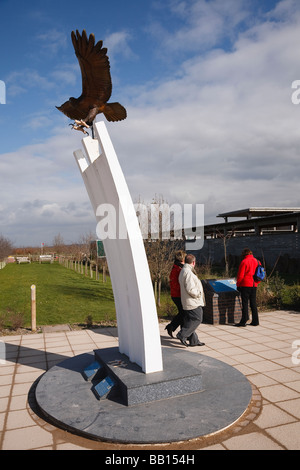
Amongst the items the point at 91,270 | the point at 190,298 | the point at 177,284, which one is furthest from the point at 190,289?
the point at 91,270

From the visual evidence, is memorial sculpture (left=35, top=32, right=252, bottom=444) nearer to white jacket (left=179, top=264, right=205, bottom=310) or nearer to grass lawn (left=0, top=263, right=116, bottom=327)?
white jacket (left=179, top=264, right=205, bottom=310)

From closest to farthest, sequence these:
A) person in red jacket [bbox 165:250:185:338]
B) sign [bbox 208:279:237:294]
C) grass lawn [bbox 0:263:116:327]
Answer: person in red jacket [bbox 165:250:185:338] → sign [bbox 208:279:237:294] → grass lawn [bbox 0:263:116:327]

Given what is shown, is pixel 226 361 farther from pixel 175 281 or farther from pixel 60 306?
pixel 60 306

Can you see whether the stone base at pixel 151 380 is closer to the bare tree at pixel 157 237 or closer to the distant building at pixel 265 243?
the bare tree at pixel 157 237

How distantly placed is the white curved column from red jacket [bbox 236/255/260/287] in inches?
155

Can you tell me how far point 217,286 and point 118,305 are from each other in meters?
3.97

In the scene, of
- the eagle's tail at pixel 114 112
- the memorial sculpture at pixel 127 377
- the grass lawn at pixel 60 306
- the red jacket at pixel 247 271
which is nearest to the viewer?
the memorial sculpture at pixel 127 377

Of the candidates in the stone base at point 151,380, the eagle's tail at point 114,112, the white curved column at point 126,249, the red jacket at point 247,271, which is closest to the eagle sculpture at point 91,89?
the eagle's tail at point 114,112

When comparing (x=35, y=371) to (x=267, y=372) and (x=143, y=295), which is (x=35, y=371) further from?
(x=267, y=372)

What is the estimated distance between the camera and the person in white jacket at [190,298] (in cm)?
603

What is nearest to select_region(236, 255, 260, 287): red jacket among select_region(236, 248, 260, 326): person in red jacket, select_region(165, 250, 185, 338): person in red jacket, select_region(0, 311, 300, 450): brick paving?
select_region(236, 248, 260, 326): person in red jacket

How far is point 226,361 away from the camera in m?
5.61

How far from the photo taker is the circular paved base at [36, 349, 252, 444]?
3.41m

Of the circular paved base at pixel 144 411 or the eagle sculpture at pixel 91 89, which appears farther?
the eagle sculpture at pixel 91 89
